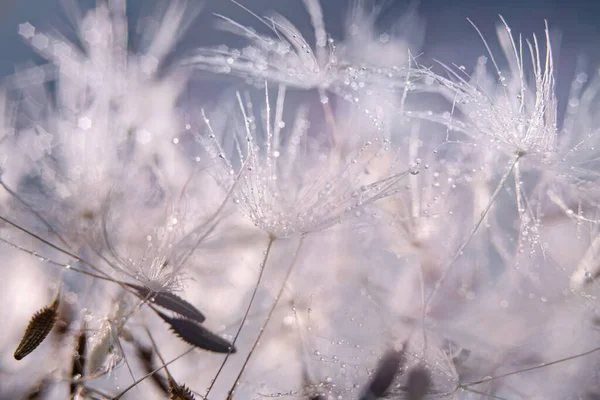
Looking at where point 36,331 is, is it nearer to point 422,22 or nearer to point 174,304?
point 174,304

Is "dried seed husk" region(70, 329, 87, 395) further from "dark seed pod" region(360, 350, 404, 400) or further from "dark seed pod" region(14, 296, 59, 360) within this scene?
"dark seed pod" region(360, 350, 404, 400)

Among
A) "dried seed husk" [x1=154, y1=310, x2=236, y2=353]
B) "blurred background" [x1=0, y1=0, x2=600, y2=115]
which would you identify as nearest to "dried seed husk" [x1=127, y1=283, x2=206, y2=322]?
"dried seed husk" [x1=154, y1=310, x2=236, y2=353]

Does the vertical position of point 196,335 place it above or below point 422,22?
below

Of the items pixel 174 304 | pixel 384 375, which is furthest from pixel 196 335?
pixel 384 375

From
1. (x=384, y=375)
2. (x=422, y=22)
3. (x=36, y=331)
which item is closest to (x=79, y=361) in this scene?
(x=36, y=331)

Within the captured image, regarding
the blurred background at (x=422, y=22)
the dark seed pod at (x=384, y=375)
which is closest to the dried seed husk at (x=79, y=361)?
the dark seed pod at (x=384, y=375)

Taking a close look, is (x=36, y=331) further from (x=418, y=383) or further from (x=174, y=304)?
(x=418, y=383)

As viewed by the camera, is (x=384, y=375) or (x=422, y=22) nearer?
(x=384, y=375)
